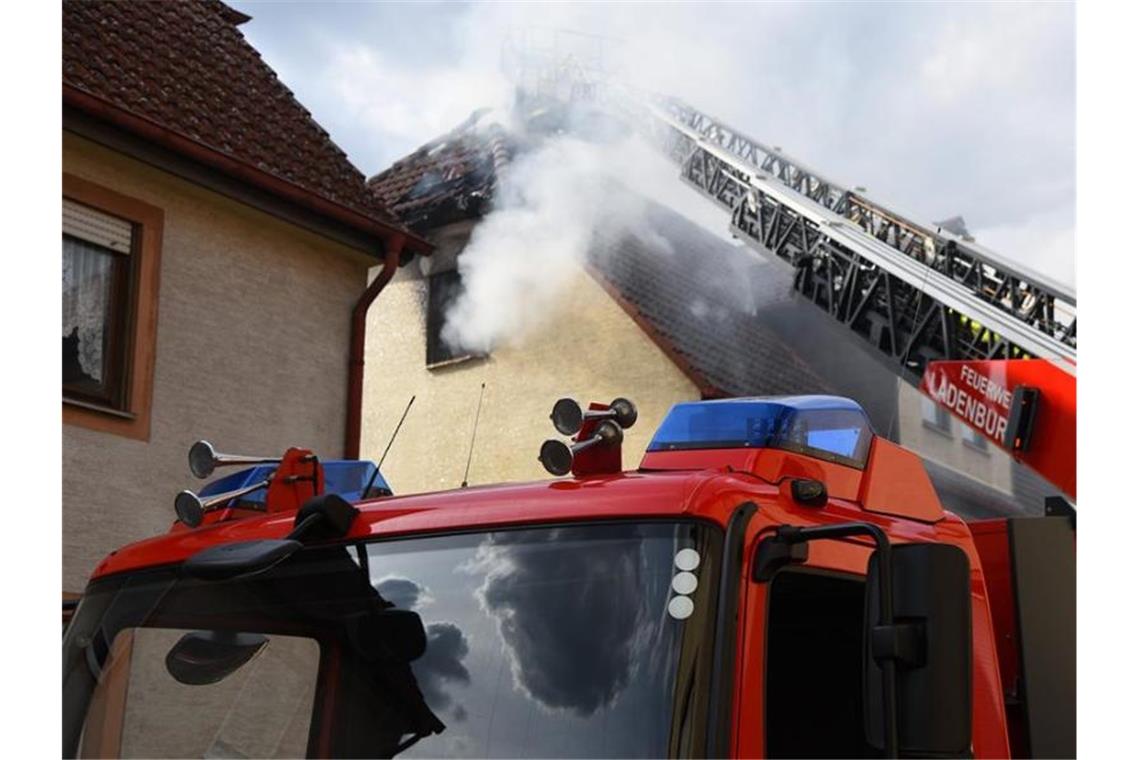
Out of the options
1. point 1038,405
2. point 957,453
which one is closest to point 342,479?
point 1038,405

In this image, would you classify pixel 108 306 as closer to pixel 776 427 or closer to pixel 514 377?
pixel 514 377

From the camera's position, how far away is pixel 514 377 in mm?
11789

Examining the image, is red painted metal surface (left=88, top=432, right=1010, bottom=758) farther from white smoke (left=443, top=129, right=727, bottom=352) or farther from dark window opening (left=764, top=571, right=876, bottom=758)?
white smoke (left=443, top=129, right=727, bottom=352)

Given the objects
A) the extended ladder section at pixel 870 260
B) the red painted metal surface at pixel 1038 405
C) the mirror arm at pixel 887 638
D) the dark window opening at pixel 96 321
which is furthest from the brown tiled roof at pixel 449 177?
the mirror arm at pixel 887 638

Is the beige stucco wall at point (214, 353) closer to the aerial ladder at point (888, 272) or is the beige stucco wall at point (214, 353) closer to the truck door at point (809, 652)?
the aerial ladder at point (888, 272)

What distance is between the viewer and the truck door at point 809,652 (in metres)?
2.27

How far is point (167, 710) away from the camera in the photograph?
2.55 meters

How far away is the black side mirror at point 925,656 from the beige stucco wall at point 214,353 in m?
5.30

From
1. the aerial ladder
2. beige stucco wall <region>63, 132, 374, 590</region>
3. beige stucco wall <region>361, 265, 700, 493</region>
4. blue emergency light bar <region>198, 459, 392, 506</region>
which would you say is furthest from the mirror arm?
beige stucco wall <region>361, 265, 700, 493</region>

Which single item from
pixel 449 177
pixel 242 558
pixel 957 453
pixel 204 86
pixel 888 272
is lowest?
pixel 242 558

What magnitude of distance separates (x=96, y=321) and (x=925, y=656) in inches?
241
